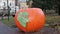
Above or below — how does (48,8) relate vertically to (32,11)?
below

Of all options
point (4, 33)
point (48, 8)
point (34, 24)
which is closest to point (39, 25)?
point (34, 24)

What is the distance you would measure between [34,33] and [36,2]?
12.5 meters

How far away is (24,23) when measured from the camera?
402 inches

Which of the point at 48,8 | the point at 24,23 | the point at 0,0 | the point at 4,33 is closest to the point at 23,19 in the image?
the point at 24,23

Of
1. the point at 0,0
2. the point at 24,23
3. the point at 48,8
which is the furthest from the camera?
the point at 0,0

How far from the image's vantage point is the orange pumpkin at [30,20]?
10.2 m

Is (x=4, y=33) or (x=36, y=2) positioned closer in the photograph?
(x=4, y=33)

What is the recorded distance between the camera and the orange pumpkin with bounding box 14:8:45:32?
10211 millimetres

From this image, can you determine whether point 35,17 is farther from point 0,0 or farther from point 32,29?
point 0,0

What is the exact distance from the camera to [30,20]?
10.2 metres

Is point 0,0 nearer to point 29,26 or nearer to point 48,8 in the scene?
point 48,8

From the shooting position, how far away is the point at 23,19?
10336mm

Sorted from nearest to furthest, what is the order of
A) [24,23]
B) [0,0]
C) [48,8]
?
[24,23] → [48,8] → [0,0]

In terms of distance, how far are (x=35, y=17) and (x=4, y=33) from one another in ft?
5.11
